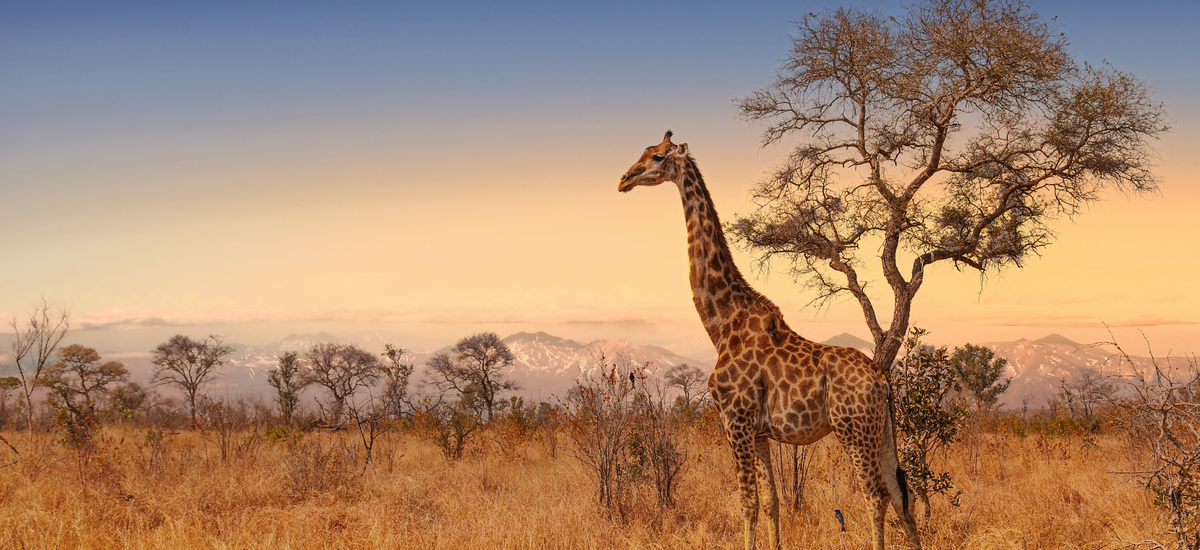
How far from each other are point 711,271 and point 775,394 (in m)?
1.28

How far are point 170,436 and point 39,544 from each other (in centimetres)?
1056

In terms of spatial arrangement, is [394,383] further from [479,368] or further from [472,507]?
[479,368]

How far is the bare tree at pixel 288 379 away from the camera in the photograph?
84.3ft

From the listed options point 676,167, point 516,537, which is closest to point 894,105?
→ point 676,167

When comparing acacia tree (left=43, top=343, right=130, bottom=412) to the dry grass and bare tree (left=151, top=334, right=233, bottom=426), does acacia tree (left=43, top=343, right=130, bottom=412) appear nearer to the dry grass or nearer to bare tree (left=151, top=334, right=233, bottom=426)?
bare tree (left=151, top=334, right=233, bottom=426)

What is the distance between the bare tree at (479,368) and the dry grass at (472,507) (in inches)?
658

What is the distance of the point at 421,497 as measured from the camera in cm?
1025

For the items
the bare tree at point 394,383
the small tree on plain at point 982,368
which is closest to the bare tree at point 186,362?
the bare tree at point 394,383

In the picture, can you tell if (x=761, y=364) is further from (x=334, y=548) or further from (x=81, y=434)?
(x=81, y=434)

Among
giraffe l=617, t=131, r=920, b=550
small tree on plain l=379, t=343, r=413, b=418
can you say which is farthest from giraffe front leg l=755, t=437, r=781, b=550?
small tree on plain l=379, t=343, r=413, b=418

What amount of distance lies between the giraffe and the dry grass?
1507 mm

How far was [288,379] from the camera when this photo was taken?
2625 centimetres

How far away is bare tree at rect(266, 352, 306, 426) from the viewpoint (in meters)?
25.7

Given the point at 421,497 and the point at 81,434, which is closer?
the point at 421,497
